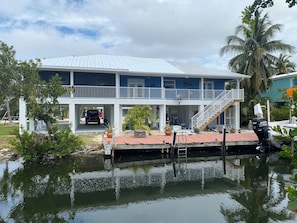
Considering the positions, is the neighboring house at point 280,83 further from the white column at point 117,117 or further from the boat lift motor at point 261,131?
the white column at point 117,117

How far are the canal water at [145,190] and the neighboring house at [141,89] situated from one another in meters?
5.97

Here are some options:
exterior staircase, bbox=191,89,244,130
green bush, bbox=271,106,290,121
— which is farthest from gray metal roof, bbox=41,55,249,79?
green bush, bbox=271,106,290,121

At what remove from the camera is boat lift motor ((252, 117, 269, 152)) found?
1513 cm

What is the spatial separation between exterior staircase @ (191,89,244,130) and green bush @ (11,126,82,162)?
9.59m

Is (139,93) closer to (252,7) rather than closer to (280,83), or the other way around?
(280,83)

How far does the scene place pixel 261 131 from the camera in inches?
603

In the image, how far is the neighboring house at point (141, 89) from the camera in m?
18.8

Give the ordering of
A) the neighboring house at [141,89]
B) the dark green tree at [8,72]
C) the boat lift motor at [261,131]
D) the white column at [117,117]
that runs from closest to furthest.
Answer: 1. the dark green tree at [8,72]
2. the boat lift motor at [261,131]
3. the neighboring house at [141,89]
4. the white column at [117,117]

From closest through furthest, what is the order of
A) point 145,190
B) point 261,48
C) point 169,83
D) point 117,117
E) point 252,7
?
point 252,7, point 145,190, point 117,117, point 169,83, point 261,48

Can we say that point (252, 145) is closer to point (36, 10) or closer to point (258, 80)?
point (258, 80)

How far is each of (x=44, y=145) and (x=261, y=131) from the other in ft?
37.7

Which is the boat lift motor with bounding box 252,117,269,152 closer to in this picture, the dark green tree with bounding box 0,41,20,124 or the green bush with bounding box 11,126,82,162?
the green bush with bounding box 11,126,82,162

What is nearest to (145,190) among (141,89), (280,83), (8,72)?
(8,72)

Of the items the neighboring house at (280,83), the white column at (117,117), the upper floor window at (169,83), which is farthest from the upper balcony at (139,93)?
the neighboring house at (280,83)
